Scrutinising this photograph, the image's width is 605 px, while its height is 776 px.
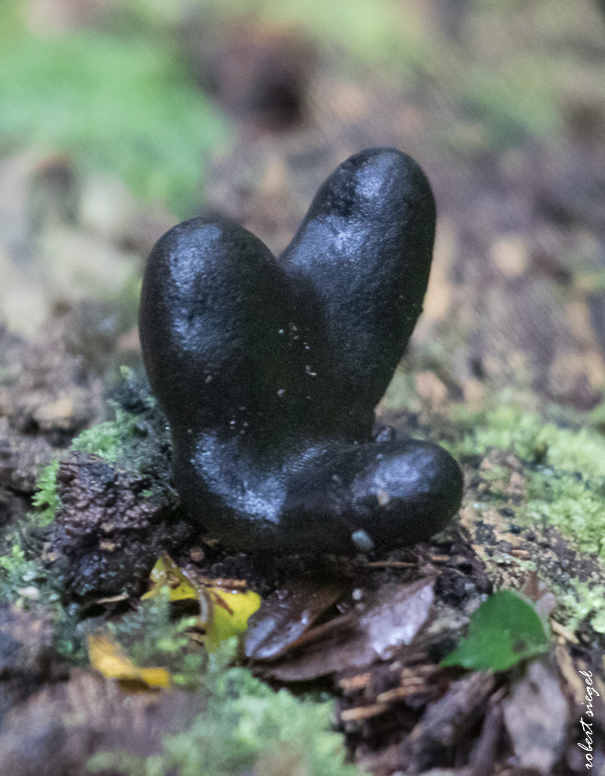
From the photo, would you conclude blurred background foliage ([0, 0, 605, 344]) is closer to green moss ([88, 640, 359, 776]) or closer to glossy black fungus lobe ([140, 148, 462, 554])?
glossy black fungus lobe ([140, 148, 462, 554])

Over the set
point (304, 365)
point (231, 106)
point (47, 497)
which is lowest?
point (47, 497)

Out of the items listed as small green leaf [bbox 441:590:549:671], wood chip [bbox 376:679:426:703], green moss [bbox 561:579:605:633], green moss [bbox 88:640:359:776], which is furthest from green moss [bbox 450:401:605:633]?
green moss [bbox 88:640:359:776]

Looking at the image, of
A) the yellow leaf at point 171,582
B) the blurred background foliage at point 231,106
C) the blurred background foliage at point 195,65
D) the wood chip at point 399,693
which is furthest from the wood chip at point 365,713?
the blurred background foliage at point 195,65

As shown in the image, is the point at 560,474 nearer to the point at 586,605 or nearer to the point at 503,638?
the point at 586,605

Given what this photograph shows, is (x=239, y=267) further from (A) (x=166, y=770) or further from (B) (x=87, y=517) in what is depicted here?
(A) (x=166, y=770)

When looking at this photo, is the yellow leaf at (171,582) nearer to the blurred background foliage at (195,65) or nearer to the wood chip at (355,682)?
the wood chip at (355,682)

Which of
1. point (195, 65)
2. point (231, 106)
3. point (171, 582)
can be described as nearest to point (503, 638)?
point (171, 582)
